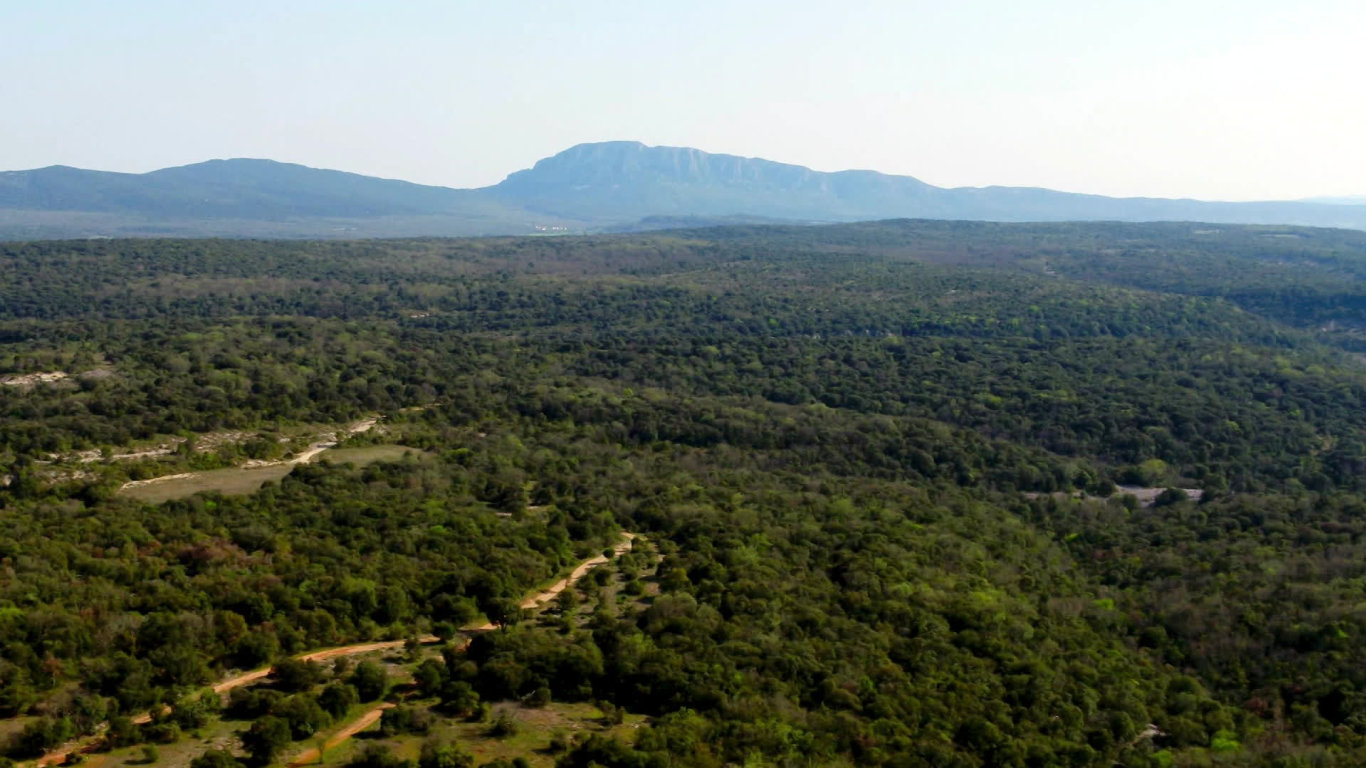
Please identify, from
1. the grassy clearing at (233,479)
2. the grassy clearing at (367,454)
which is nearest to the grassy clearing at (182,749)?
the grassy clearing at (233,479)

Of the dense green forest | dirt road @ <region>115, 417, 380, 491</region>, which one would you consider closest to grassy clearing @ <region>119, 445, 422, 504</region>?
dirt road @ <region>115, 417, 380, 491</region>

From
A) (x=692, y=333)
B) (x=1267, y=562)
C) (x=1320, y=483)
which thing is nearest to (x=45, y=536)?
(x=1267, y=562)

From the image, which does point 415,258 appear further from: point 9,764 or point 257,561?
point 9,764

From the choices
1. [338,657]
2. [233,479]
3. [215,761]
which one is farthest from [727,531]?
[215,761]

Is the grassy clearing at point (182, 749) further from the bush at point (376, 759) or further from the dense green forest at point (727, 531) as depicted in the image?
the bush at point (376, 759)

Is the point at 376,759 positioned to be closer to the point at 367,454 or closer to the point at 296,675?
the point at 296,675

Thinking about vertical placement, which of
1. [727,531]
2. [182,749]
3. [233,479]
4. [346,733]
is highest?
[182,749]
